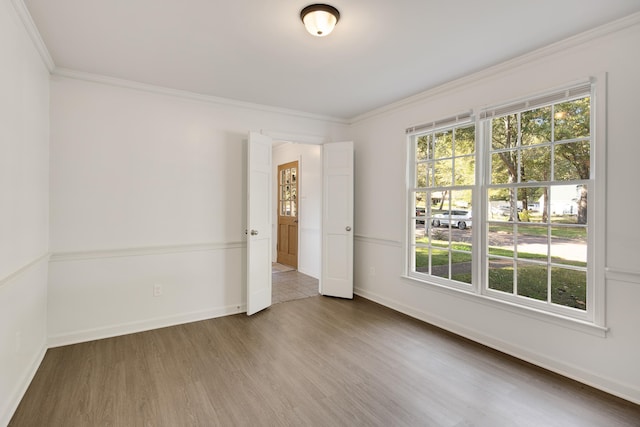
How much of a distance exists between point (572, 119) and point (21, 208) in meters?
4.13

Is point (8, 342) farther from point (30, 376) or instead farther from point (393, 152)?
point (393, 152)

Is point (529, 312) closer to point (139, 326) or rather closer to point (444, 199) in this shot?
point (444, 199)

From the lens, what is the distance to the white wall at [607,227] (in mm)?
2100

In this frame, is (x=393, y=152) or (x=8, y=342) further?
(x=393, y=152)

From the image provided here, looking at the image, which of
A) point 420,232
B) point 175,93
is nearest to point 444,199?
point 420,232

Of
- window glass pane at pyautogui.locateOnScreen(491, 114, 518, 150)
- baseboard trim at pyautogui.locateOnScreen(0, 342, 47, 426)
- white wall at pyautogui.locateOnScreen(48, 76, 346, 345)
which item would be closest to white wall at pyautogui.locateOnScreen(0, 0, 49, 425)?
baseboard trim at pyautogui.locateOnScreen(0, 342, 47, 426)

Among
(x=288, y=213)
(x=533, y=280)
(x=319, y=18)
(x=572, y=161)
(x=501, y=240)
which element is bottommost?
(x=533, y=280)

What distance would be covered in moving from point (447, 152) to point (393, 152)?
697 millimetres

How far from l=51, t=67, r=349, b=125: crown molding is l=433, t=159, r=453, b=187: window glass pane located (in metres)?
1.73

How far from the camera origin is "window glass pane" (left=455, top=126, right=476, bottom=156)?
125 inches

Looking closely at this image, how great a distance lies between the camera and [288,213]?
6508 millimetres

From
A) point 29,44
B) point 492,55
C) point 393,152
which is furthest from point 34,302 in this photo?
point 492,55

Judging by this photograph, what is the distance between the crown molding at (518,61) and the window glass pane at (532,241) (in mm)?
1398

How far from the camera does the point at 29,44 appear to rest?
223 centimetres
